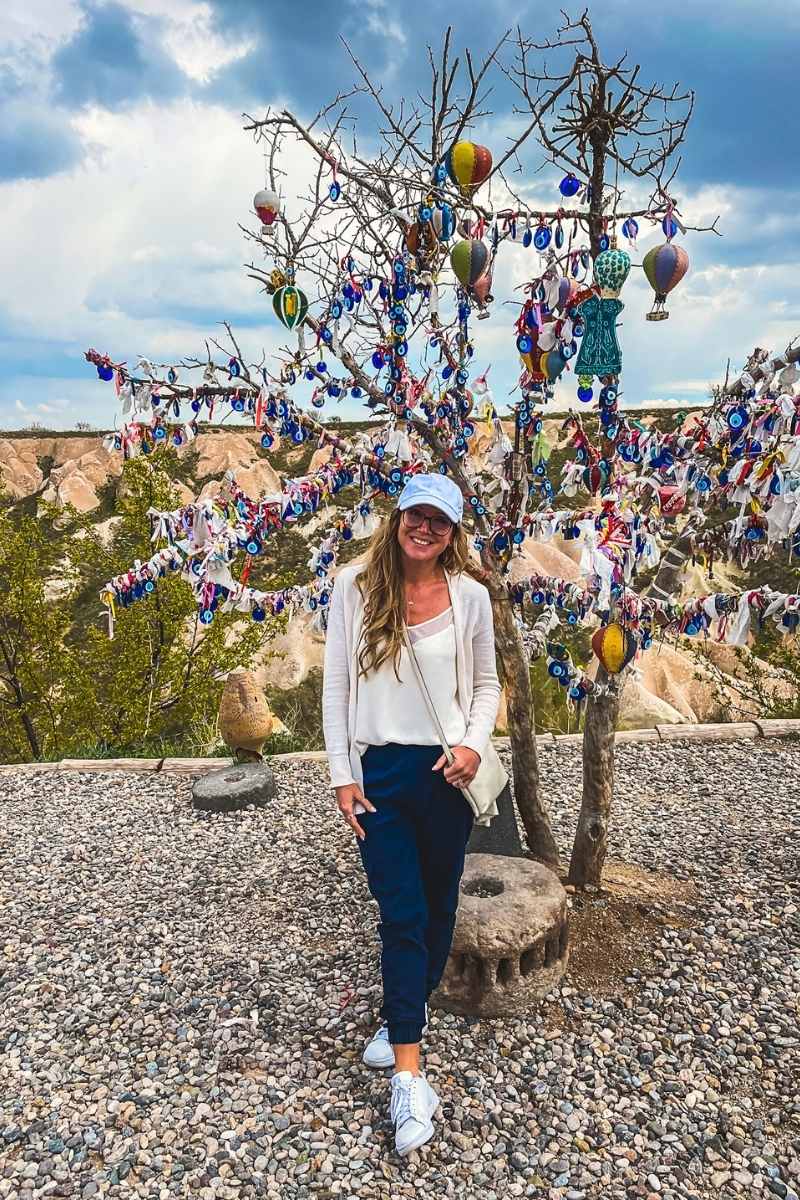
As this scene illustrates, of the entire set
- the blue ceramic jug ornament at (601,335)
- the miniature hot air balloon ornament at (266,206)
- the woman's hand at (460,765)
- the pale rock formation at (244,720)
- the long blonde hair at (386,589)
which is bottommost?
the pale rock formation at (244,720)

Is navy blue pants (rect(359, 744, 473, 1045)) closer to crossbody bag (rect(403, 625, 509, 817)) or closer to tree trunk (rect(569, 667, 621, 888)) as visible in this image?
crossbody bag (rect(403, 625, 509, 817))

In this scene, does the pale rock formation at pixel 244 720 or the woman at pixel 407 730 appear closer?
the woman at pixel 407 730

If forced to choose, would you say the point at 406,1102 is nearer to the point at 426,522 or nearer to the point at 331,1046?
the point at 331,1046

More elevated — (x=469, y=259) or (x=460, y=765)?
(x=469, y=259)

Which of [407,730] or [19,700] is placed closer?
[407,730]

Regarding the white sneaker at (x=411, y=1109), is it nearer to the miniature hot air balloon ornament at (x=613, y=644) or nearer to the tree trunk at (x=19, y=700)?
the miniature hot air balloon ornament at (x=613, y=644)

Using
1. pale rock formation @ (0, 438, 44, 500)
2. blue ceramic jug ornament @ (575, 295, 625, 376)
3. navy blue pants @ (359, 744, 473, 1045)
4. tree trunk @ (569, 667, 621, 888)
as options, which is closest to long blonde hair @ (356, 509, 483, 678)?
navy blue pants @ (359, 744, 473, 1045)

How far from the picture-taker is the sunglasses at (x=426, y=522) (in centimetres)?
254

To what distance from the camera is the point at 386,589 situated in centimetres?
255

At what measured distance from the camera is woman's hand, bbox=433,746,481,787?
8.06 ft

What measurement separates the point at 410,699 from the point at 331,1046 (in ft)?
5.12

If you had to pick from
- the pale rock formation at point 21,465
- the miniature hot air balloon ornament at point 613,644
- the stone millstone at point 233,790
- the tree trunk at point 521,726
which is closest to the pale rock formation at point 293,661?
the stone millstone at point 233,790

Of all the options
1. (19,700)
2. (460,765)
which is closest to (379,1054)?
(460,765)

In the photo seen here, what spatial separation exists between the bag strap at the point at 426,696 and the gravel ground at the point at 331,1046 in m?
1.32
